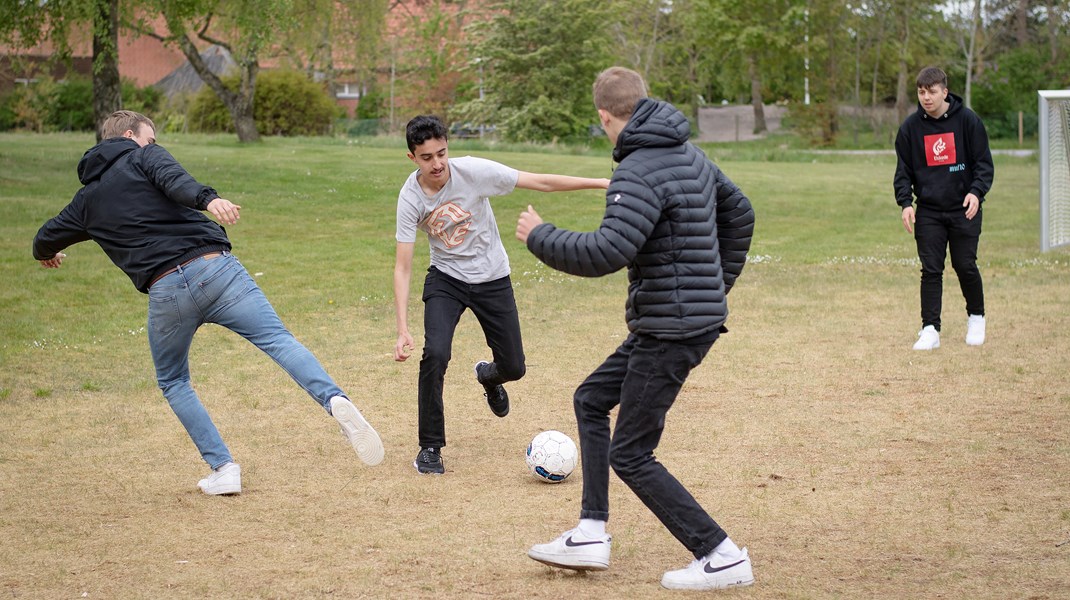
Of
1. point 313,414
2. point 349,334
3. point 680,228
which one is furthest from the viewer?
point 349,334

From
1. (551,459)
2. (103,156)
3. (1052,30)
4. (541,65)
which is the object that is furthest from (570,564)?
(1052,30)

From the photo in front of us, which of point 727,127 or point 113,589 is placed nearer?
point 113,589

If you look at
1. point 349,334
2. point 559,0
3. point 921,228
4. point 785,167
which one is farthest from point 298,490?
point 559,0

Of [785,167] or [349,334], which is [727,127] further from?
[349,334]

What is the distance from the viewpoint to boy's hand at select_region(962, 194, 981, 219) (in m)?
9.62

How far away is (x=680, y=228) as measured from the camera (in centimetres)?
447

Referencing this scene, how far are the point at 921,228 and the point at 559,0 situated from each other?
41.3 meters

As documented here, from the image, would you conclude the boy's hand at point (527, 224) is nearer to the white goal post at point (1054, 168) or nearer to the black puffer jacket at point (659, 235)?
the black puffer jacket at point (659, 235)

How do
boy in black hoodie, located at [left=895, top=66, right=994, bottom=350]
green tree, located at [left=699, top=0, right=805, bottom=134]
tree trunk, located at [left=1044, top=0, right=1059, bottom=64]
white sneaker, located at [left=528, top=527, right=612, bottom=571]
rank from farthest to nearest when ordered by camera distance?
green tree, located at [left=699, top=0, right=805, bottom=134]
tree trunk, located at [left=1044, top=0, right=1059, bottom=64]
boy in black hoodie, located at [left=895, top=66, right=994, bottom=350]
white sneaker, located at [left=528, top=527, right=612, bottom=571]

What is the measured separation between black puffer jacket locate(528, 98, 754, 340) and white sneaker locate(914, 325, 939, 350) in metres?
6.01

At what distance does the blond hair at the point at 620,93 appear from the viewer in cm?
454

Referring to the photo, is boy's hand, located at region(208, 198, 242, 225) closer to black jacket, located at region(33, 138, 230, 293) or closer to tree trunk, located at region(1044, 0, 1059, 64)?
black jacket, located at region(33, 138, 230, 293)

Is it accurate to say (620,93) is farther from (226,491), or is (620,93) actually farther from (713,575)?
(226,491)

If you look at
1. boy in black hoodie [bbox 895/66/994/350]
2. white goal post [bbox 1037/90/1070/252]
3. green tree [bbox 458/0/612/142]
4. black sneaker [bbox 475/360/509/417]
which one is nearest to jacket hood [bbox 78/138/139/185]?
black sneaker [bbox 475/360/509/417]
